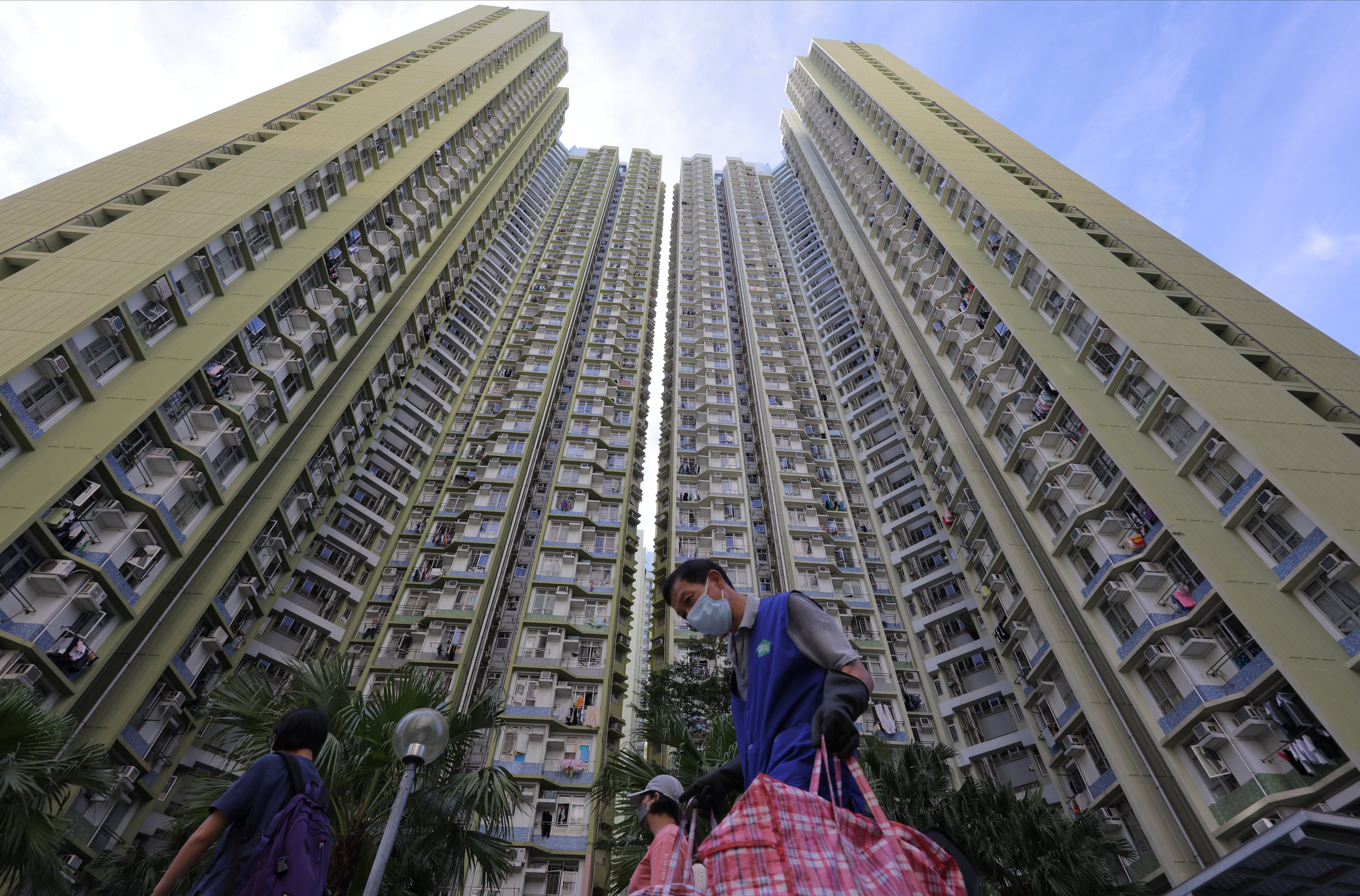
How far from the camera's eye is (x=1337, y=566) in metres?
15.8

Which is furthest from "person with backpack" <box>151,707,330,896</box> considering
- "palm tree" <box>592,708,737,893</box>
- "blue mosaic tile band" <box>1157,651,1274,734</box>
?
"blue mosaic tile band" <box>1157,651,1274,734</box>

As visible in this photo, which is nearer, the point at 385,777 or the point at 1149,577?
the point at 385,777

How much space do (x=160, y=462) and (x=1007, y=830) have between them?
24.2 m

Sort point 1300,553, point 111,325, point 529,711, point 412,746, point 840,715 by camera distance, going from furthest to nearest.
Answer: point 529,711, point 111,325, point 1300,553, point 412,746, point 840,715

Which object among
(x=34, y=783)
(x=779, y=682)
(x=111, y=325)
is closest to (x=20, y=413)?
(x=111, y=325)

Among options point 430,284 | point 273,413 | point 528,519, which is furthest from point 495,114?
point 273,413

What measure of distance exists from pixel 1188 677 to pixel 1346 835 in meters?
15.2

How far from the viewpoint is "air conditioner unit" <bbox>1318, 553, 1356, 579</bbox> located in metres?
15.7

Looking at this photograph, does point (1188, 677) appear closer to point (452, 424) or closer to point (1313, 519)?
point (1313, 519)

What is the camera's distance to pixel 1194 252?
3108 centimetres

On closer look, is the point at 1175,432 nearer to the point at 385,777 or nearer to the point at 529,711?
the point at 385,777

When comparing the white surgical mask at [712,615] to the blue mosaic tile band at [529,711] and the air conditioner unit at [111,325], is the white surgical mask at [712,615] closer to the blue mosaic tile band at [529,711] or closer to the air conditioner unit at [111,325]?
the air conditioner unit at [111,325]

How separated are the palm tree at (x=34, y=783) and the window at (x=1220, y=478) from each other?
27.1 meters

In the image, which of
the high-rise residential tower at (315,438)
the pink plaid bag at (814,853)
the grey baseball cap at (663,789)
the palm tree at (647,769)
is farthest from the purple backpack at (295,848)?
the high-rise residential tower at (315,438)
